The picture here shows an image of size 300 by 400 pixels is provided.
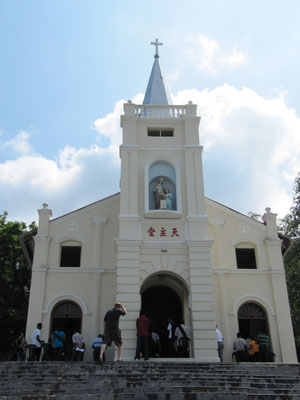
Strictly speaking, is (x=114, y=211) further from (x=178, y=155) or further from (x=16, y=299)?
(x=16, y=299)

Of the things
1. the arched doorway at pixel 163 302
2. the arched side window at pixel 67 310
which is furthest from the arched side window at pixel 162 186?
the arched side window at pixel 67 310

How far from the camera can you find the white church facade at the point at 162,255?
1703 cm

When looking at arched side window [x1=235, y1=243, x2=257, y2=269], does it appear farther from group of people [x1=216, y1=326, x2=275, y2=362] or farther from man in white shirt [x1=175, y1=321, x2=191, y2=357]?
man in white shirt [x1=175, y1=321, x2=191, y2=357]

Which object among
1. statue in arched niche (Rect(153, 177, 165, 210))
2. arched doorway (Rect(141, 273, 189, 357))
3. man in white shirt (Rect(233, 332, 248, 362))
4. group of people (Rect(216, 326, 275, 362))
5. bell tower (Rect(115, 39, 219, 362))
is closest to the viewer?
group of people (Rect(216, 326, 275, 362))

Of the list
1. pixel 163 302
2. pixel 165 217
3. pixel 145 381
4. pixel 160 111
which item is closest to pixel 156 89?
pixel 160 111

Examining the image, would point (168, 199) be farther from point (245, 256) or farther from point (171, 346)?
point (171, 346)

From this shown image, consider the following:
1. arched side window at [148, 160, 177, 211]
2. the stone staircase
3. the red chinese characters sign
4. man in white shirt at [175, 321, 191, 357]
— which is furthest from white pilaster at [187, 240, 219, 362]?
the stone staircase

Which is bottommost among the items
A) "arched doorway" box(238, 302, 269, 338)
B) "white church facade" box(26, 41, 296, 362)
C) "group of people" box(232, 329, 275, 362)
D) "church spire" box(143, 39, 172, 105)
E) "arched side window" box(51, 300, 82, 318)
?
"group of people" box(232, 329, 275, 362)

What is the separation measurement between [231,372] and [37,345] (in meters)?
8.04

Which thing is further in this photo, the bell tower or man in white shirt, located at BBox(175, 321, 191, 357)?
the bell tower

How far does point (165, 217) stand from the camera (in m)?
17.7

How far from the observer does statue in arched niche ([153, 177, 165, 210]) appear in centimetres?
1844

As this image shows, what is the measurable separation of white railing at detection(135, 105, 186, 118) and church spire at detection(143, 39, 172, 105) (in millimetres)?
2930

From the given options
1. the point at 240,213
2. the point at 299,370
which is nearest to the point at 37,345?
the point at 299,370
